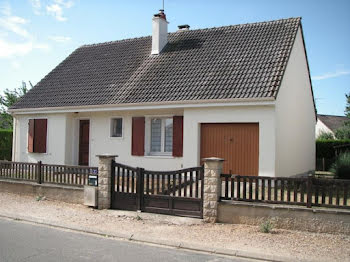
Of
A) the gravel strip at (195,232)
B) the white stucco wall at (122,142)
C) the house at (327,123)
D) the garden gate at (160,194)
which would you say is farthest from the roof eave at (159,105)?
the house at (327,123)

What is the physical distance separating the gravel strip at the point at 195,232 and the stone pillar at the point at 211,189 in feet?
0.92

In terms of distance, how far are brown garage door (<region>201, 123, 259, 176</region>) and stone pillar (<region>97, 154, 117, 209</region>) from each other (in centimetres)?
450

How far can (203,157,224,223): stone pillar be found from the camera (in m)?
8.86

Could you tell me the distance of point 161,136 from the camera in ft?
50.4

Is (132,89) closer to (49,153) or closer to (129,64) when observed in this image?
(129,64)

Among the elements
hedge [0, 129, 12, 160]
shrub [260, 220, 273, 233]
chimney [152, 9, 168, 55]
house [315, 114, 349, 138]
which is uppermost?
chimney [152, 9, 168, 55]

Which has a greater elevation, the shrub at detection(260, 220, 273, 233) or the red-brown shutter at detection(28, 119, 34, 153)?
the red-brown shutter at detection(28, 119, 34, 153)

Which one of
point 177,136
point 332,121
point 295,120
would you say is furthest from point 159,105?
point 332,121

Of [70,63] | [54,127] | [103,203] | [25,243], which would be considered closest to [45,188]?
[103,203]

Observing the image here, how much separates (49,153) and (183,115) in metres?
6.99

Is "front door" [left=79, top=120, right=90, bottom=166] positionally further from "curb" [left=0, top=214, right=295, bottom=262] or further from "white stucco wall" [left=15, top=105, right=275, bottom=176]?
"curb" [left=0, top=214, right=295, bottom=262]

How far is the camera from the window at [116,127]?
1642cm

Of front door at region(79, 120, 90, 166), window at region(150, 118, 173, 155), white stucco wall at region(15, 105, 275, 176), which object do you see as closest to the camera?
white stucco wall at region(15, 105, 275, 176)

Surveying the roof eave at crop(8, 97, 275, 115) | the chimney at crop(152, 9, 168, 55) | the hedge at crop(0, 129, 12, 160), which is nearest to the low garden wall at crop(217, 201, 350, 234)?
the roof eave at crop(8, 97, 275, 115)
